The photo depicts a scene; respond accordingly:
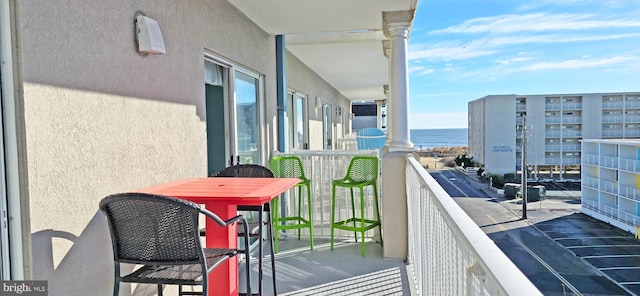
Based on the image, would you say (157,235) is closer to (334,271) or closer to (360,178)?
(334,271)

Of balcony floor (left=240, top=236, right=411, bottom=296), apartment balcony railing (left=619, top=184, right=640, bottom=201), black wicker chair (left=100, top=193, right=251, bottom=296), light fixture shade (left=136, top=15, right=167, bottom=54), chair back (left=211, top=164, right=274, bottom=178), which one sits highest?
light fixture shade (left=136, top=15, right=167, bottom=54)

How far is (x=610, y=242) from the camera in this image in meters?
20.6

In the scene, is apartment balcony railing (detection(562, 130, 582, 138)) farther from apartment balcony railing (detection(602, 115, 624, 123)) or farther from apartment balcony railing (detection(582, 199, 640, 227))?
apartment balcony railing (detection(582, 199, 640, 227))

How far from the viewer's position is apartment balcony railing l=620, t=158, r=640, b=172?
2234 centimetres

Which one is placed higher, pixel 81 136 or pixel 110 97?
pixel 110 97

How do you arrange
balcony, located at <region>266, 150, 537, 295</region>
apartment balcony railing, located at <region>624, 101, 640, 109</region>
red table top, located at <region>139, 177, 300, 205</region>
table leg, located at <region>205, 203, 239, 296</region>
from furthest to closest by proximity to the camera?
apartment balcony railing, located at <region>624, 101, 640, 109</region> < table leg, located at <region>205, 203, 239, 296</region> < red table top, located at <region>139, 177, 300, 205</region> < balcony, located at <region>266, 150, 537, 295</region>

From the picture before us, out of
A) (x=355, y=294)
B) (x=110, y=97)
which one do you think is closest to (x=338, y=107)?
(x=355, y=294)

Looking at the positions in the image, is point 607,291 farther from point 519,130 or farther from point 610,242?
point 519,130

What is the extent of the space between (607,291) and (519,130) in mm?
24995

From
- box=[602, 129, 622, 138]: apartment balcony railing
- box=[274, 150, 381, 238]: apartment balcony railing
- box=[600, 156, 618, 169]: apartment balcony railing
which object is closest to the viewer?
box=[274, 150, 381, 238]: apartment balcony railing

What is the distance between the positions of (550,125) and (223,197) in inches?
1652

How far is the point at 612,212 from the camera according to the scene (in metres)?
24.1

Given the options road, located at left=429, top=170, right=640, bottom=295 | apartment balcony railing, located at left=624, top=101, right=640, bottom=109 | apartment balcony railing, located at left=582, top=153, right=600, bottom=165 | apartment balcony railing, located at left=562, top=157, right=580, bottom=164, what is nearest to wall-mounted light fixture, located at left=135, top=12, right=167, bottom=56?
road, located at left=429, top=170, right=640, bottom=295

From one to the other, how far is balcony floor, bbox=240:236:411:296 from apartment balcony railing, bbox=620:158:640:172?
81.4 ft
